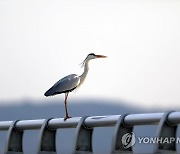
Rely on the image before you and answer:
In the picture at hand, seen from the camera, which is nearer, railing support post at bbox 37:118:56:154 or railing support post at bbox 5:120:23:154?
railing support post at bbox 37:118:56:154

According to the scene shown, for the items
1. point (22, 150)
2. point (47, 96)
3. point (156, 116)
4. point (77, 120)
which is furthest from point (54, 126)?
point (47, 96)

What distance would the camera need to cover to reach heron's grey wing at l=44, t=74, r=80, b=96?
57.5 feet

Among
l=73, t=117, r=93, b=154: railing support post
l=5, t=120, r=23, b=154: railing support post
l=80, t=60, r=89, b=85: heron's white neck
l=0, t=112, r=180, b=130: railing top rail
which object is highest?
l=80, t=60, r=89, b=85: heron's white neck

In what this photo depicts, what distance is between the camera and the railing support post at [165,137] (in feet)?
32.8

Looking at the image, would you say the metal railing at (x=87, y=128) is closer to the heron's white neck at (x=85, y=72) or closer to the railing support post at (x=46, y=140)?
the railing support post at (x=46, y=140)

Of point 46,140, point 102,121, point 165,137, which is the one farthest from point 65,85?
point 165,137

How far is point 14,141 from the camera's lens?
45.4 feet

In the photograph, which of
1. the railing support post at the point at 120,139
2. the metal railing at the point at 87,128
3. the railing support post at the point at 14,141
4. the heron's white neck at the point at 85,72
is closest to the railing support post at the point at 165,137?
the metal railing at the point at 87,128

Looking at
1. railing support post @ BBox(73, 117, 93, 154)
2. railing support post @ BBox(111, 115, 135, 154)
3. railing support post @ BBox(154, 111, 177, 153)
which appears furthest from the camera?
railing support post @ BBox(73, 117, 93, 154)

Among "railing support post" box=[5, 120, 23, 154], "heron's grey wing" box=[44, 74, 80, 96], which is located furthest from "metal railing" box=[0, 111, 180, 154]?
"heron's grey wing" box=[44, 74, 80, 96]

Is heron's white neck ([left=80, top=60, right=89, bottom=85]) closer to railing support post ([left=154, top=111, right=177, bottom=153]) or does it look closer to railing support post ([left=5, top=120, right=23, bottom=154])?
railing support post ([left=5, top=120, right=23, bottom=154])

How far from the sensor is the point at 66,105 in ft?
58.6

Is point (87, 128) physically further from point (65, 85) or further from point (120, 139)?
point (65, 85)

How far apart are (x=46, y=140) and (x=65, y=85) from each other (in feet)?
15.6
